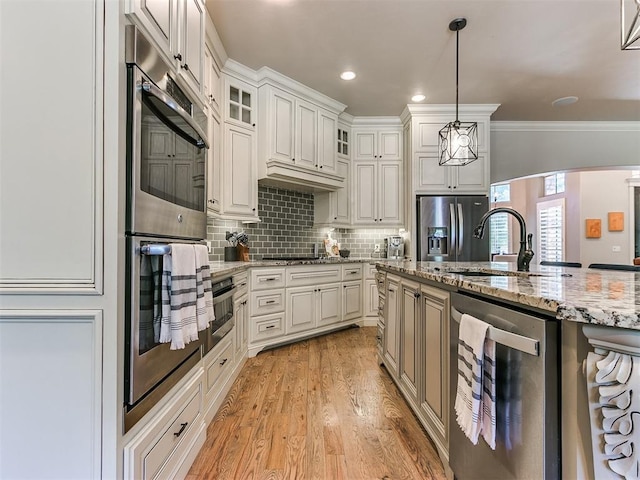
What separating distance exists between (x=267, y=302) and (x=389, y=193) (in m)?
2.35

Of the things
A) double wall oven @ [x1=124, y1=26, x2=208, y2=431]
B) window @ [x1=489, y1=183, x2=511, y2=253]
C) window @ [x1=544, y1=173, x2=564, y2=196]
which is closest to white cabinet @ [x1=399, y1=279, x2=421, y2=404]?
double wall oven @ [x1=124, y1=26, x2=208, y2=431]

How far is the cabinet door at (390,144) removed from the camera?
14.2ft

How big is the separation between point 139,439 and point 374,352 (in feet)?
7.83

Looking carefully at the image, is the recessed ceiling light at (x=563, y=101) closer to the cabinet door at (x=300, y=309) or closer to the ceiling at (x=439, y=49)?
the ceiling at (x=439, y=49)

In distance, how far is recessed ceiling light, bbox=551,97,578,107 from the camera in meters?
3.70

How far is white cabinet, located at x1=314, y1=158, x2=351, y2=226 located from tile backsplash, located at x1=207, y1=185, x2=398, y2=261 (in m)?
0.14

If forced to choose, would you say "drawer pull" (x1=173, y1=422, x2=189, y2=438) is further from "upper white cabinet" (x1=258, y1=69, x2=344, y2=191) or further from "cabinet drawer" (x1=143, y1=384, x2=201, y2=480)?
"upper white cabinet" (x1=258, y1=69, x2=344, y2=191)

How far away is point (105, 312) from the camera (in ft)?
3.06

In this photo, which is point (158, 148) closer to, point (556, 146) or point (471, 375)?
point (471, 375)

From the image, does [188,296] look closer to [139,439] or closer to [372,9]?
[139,439]

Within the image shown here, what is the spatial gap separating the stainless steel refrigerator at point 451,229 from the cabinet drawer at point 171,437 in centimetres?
313

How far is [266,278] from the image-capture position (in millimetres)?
2994

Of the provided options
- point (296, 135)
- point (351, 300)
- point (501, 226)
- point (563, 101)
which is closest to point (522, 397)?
point (351, 300)

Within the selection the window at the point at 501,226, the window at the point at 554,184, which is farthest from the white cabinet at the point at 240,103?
the window at the point at 501,226
